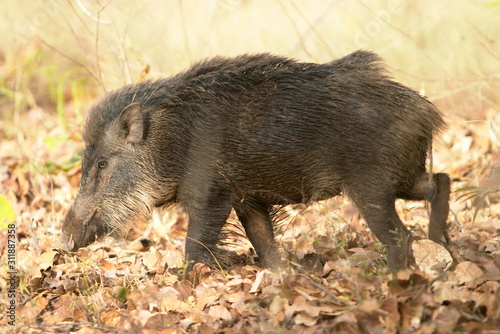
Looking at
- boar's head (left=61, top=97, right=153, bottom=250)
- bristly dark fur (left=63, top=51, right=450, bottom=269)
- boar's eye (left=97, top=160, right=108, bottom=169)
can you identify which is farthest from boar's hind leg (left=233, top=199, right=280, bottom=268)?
boar's eye (left=97, top=160, right=108, bottom=169)

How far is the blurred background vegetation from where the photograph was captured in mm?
8672

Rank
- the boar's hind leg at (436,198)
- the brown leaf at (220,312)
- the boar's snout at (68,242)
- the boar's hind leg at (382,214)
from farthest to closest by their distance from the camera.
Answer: the boar's snout at (68,242), the boar's hind leg at (436,198), the boar's hind leg at (382,214), the brown leaf at (220,312)

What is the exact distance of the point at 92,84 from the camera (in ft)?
35.0

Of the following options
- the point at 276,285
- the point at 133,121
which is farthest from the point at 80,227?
the point at 276,285

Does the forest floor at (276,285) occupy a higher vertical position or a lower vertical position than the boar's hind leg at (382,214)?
lower

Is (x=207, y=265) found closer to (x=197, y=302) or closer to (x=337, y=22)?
(x=197, y=302)

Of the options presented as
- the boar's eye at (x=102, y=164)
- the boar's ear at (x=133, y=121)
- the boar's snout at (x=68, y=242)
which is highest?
the boar's ear at (x=133, y=121)

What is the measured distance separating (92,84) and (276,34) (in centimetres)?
324

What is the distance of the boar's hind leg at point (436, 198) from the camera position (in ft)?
15.4

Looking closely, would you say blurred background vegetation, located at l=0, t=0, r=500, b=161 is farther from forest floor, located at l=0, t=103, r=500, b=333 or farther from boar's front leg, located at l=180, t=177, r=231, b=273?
boar's front leg, located at l=180, t=177, r=231, b=273

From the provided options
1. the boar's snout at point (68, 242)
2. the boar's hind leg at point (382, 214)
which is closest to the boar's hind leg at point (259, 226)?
the boar's hind leg at point (382, 214)

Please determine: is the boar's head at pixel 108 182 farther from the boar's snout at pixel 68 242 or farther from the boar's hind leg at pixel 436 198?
the boar's hind leg at pixel 436 198

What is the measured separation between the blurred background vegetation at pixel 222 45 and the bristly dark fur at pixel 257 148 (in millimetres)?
2866

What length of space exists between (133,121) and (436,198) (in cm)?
240
